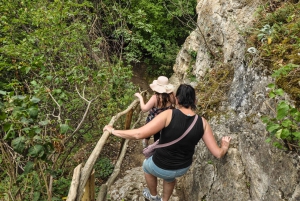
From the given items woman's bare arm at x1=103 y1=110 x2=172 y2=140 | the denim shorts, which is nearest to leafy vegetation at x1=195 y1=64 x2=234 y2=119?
the denim shorts

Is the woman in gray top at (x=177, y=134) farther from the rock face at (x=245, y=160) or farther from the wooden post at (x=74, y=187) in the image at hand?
the wooden post at (x=74, y=187)


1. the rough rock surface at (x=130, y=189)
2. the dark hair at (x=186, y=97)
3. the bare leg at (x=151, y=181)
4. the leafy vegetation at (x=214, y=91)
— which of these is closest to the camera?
the dark hair at (x=186, y=97)

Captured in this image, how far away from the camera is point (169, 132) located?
2.74 meters

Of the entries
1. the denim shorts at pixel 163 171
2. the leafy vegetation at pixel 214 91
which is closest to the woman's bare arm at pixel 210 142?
the denim shorts at pixel 163 171

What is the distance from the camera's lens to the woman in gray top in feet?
8.84

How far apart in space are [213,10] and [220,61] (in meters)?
2.30

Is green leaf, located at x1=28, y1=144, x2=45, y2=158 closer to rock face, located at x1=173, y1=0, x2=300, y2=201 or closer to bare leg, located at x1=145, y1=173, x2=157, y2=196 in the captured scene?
bare leg, located at x1=145, y1=173, x2=157, y2=196

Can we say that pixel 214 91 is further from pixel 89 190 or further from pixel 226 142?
pixel 89 190

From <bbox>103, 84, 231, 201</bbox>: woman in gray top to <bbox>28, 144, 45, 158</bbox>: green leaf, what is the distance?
875 mm

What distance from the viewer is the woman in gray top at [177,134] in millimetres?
2695

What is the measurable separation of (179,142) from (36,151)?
57.8 inches

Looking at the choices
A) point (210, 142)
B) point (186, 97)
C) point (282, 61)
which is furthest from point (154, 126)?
point (282, 61)

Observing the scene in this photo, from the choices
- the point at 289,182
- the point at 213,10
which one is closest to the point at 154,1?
the point at 213,10

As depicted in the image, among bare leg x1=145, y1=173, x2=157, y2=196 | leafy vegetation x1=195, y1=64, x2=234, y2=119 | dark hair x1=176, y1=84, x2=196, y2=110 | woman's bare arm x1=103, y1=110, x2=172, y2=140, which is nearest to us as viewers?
woman's bare arm x1=103, y1=110, x2=172, y2=140
